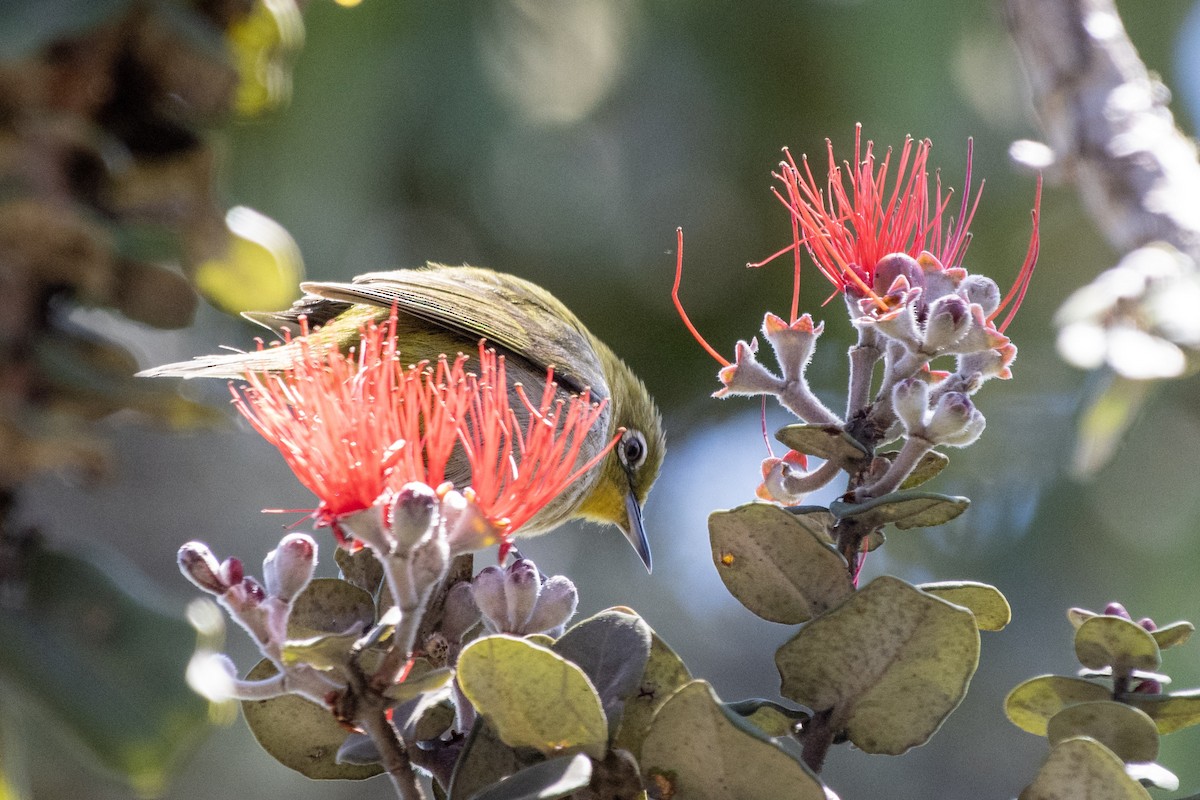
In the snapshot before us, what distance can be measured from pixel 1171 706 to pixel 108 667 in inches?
60.8

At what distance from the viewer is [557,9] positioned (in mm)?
6676

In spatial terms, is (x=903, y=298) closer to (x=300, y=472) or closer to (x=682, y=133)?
(x=300, y=472)

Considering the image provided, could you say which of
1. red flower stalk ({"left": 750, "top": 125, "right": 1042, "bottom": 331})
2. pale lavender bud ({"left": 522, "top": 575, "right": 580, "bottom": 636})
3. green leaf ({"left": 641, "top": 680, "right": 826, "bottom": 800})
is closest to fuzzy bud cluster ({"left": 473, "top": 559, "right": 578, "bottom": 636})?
pale lavender bud ({"left": 522, "top": 575, "right": 580, "bottom": 636})

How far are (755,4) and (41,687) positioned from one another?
5.50m

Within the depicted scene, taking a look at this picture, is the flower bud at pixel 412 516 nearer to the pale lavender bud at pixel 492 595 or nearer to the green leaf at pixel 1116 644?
the pale lavender bud at pixel 492 595

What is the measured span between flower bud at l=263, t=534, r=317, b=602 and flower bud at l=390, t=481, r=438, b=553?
0.10m

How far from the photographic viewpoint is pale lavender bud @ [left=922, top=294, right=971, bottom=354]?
1.23 metres

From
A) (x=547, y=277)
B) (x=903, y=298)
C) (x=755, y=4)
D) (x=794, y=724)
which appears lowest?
(x=794, y=724)

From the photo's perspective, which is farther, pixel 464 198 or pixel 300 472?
pixel 464 198

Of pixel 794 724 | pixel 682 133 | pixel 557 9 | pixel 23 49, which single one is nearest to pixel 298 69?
pixel 557 9

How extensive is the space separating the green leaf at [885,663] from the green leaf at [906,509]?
0.08m

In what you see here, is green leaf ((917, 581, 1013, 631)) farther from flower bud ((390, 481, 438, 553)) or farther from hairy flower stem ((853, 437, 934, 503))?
flower bud ((390, 481, 438, 553))

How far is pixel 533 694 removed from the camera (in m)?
1.13

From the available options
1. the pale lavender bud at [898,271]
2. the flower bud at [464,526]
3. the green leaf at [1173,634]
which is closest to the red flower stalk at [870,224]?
the pale lavender bud at [898,271]
